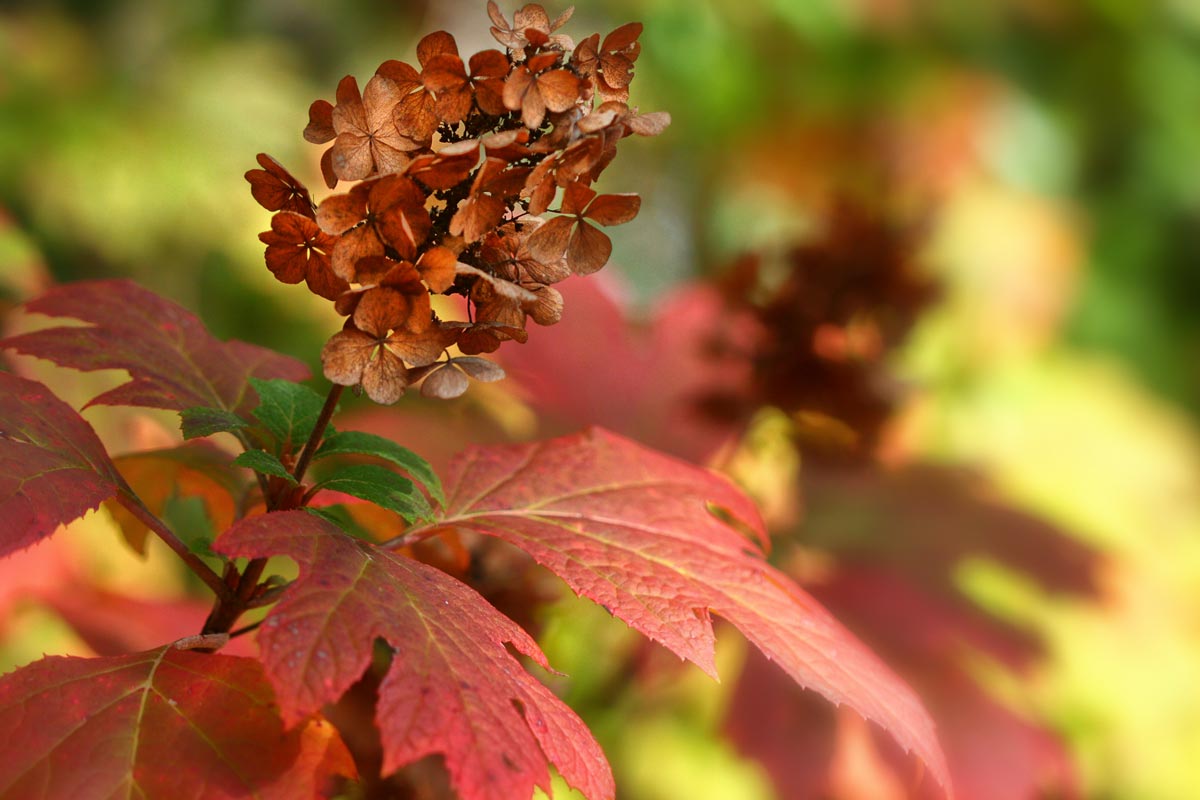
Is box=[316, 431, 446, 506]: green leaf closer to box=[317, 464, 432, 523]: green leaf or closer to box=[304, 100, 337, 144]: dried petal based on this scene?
box=[317, 464, 432, 523]: green leaf

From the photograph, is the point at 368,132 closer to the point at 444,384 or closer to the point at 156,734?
the point at 444,384

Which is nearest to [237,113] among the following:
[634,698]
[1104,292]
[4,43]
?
[4,43]

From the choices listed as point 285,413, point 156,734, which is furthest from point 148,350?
point 156,734

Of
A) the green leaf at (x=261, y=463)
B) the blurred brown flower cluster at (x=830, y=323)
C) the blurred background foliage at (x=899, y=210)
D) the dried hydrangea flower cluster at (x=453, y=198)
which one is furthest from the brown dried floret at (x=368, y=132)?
the blurred brown flower cluster at (x=830, y=323)

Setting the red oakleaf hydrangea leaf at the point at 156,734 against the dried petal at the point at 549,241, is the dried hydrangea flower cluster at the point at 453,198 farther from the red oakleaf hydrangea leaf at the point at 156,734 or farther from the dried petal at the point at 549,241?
the red oakleaf hydrangea leaf at the point at 156,734

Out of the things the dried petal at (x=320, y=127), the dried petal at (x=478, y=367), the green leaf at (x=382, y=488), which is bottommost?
the green leaf at (x=382, y=488)

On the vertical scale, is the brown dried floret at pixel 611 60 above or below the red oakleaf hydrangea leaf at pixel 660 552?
above

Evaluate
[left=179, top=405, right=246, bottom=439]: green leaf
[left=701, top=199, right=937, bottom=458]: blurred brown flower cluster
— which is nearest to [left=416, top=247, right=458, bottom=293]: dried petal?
[left=179, top=405, right=246, bottom=439]: green leaf

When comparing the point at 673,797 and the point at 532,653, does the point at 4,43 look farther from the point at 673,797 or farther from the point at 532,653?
the point at 532,653
